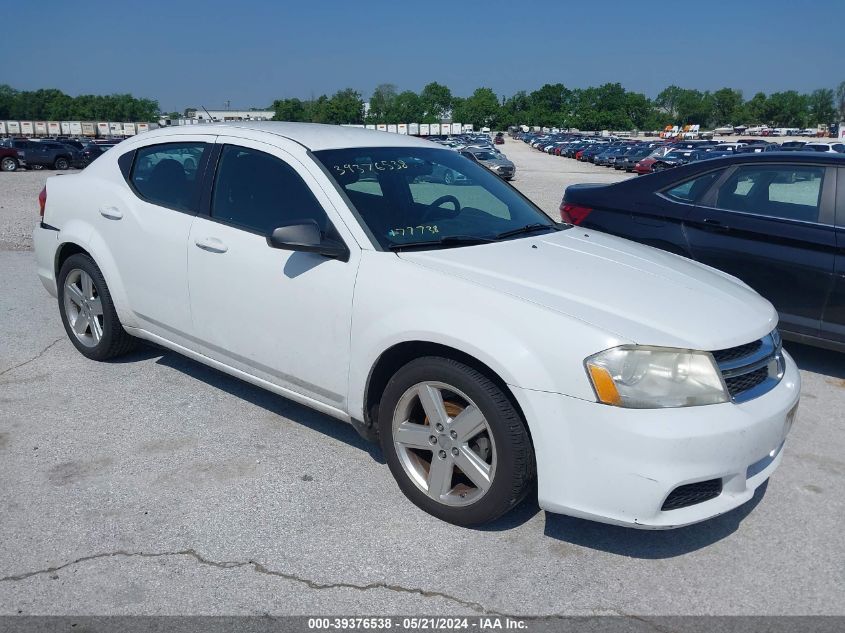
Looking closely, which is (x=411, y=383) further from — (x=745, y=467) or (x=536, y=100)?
(x=536, y=100)

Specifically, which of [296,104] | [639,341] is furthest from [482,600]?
[296,104]

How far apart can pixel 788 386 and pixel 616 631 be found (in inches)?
53.3

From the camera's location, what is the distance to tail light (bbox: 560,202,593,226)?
643cm

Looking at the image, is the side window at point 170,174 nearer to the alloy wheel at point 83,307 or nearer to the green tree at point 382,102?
the alloy wheel at point 83,307

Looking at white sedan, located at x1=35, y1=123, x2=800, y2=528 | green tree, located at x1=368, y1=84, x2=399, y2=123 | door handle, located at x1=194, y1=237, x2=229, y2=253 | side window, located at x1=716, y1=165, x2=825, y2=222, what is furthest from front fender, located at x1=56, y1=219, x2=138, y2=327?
green tree, located at x1=368, y1=84, x2=399, y2=123

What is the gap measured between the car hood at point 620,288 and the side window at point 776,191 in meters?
1.85

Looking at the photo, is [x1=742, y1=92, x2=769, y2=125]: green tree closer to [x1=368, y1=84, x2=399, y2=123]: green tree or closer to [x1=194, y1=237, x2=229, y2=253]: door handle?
[x1=368, y1=84, x2=399, y2=123]: green tree

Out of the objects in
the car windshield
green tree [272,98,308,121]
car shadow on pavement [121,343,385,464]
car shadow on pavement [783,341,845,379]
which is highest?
green tree [272,98,308,121]

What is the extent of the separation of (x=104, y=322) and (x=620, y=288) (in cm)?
336

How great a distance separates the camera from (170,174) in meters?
4.52

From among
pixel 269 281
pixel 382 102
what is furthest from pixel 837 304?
pixel 382 102

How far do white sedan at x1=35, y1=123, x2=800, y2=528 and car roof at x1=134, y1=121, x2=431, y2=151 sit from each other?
23mm

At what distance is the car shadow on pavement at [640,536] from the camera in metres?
3.19

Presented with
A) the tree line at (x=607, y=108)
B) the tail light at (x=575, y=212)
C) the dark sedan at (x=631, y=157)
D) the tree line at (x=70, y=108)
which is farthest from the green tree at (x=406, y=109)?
the tail light at (x=575, y=212)
